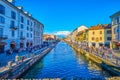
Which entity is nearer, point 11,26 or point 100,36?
point 11,26

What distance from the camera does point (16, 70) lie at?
20875 mm

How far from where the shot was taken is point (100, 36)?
65.4 meters

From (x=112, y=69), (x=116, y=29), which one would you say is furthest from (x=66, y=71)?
(x=116, y=29)

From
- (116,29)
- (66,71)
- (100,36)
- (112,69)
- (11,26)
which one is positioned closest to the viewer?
(112,69)

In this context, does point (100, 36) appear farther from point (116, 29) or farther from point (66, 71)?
point (66, 71)

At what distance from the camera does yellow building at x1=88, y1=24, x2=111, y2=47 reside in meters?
61.5

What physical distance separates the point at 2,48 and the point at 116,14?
108 ft

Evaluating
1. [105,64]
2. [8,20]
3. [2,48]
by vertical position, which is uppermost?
[8,20]

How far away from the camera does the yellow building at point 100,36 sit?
61.5m

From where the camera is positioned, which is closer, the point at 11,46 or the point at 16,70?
the point at 16,70

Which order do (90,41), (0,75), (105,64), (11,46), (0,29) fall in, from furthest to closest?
(90,41) < (11,46) < (0,29) < (105,64) < (0,75)

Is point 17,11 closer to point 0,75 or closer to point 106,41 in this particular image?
point 0,75

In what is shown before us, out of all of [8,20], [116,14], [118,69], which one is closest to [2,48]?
[8,20]

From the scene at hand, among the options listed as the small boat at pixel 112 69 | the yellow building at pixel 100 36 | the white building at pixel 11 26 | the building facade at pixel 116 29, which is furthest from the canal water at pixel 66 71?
the yellow building at pixel 100 36
